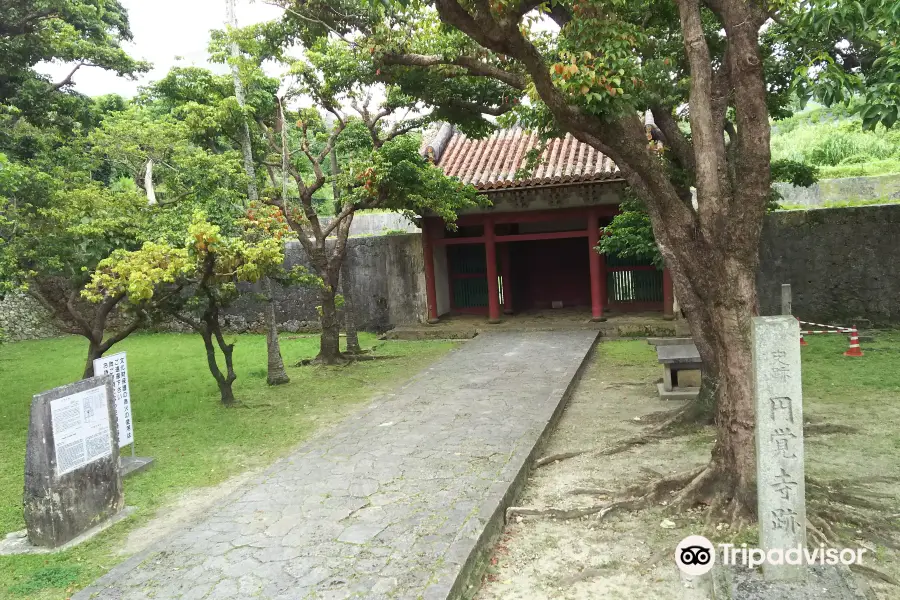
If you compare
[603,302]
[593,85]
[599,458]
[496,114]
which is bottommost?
[599,458]

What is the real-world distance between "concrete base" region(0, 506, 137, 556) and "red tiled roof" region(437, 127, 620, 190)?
9736 mm

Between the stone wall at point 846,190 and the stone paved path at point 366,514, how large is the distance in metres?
13.6

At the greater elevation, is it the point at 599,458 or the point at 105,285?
the point at 105,285

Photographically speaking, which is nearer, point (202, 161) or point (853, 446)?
point (853, 446)

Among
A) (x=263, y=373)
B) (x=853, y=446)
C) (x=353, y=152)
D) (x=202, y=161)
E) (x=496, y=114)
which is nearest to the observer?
(x=853, y=446)

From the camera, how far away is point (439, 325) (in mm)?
15789

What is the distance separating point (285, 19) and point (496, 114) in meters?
3.58

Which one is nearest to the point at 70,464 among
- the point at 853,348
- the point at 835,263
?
the point at 853,348

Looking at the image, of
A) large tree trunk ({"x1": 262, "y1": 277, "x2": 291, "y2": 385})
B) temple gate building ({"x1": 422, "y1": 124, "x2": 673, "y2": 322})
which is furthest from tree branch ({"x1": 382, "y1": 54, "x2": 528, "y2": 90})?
temple gate building ({"x1": 422, "y1": 124, "x2": 673, "y2": 322})

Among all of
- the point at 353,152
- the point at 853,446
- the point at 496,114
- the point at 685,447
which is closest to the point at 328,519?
the point at 685,447

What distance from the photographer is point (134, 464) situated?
271 inches

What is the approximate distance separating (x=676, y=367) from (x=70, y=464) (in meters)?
7.11

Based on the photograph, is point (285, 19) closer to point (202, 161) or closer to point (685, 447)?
point (202, 161)

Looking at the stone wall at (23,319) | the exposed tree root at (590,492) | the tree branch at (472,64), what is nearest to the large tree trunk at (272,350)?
the tree branch at (472,64)
